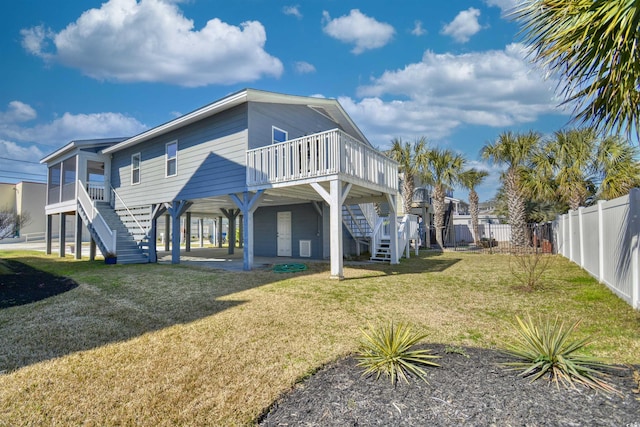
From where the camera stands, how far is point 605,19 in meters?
3.06

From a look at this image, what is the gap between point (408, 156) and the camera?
60.7 ft

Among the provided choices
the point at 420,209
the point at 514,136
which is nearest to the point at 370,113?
the point at 420,209

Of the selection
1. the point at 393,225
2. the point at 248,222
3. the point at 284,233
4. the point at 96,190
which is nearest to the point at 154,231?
the point at 96,190

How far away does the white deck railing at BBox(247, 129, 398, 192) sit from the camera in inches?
Result: 335

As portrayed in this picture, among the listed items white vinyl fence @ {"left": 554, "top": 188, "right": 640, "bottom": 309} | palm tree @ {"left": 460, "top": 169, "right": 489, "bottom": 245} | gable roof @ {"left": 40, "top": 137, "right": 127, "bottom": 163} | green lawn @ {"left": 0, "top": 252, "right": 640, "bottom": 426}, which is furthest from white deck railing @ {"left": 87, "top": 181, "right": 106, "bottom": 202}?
palm tree @ {"left": 460, "top": 169, "right": 489, "bottom": 245}

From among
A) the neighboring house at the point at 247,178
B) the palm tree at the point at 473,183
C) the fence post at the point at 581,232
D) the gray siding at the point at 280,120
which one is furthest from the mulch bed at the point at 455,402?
the palm tree at the point at 473,183

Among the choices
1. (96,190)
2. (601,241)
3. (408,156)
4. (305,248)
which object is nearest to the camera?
(601,241)

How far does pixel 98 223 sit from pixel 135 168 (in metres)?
3.04

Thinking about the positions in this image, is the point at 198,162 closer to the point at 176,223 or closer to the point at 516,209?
the point at 176,223

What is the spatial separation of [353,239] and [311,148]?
6970mm

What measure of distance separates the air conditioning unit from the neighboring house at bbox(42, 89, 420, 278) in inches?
1.9

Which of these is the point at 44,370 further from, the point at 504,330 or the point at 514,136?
the point at 514,136

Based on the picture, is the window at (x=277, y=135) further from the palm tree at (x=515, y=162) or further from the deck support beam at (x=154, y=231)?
the palm tree at (x=515, y=162)

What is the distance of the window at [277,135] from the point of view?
11.4 metres
